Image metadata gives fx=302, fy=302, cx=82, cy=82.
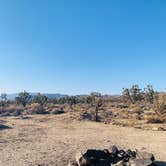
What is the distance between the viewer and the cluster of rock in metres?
13.9

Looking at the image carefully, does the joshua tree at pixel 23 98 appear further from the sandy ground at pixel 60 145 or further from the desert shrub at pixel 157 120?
the sandy ground at pixel 60 145

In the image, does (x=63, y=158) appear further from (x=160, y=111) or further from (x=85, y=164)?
(x=160, y=111)

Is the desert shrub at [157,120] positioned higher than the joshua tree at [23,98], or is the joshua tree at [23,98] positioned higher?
the joshua tree at [23,98]

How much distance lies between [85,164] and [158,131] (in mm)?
15867

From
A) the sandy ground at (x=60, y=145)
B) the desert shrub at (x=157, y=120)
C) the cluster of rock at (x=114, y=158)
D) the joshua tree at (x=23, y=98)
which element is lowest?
the sandy ground at (x=60, y=145)

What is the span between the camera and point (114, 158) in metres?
15.6

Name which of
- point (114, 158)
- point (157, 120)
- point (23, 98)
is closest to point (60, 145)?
point (114, 158)

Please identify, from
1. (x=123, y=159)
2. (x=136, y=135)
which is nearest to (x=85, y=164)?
(x=123, y=159)

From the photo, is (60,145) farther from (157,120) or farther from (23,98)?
(23,98)

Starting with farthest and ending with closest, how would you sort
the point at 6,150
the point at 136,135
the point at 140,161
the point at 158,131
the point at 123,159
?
the point at 158,131, the point at 136,135, the point at 6,150, the point at 123,159, the point at 140,161

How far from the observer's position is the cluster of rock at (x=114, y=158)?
13.9 m

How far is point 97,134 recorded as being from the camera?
90.3 ft

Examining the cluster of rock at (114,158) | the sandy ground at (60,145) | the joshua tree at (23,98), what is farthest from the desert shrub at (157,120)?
the joshua tree at (23,98)

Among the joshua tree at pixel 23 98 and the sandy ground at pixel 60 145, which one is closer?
the sandy ground at pixel 60 145
